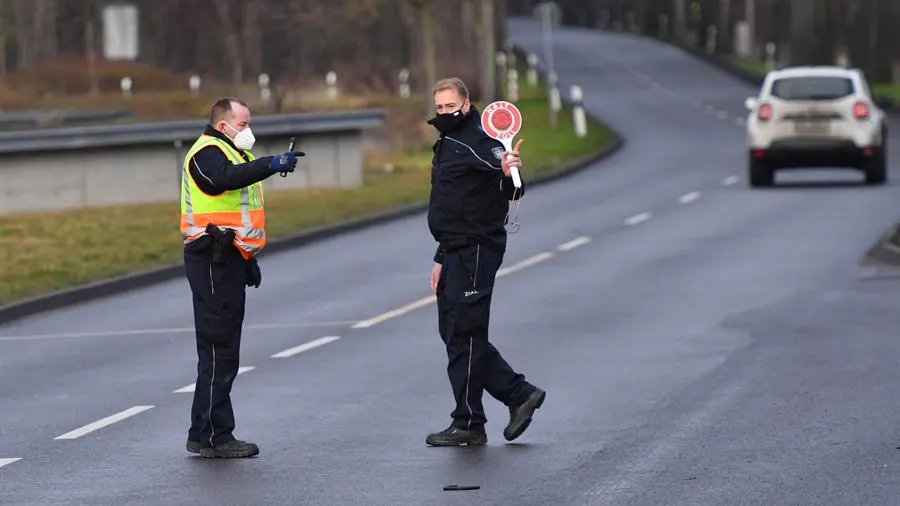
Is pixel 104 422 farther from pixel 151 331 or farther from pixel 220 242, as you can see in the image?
pixel 151 331

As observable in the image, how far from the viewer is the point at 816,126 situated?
3162 centimetres

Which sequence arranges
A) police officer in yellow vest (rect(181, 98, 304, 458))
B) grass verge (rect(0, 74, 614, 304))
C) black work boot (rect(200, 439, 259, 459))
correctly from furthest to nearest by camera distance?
1. grass verge (rect(0, 74, 614, 304))
2. police officer in yellow vest (rect(181, 98, 304, 458))
3. black work boot (rect(200, 439, 259, 459))

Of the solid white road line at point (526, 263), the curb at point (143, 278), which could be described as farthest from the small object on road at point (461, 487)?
the solid white road line at point (526, 263)

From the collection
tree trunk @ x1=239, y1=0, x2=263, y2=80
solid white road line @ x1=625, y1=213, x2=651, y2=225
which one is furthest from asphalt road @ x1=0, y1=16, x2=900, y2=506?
tree trunk @ x1=239, y1=0, x2=263, y2=80

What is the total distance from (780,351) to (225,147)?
4918 mm

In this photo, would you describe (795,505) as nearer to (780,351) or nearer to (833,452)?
(833,452)

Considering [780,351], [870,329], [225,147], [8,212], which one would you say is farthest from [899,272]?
[8,212]

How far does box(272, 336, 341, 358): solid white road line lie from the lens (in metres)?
15.2

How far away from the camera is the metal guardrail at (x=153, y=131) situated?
29.7 m

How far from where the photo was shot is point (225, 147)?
1098 cm

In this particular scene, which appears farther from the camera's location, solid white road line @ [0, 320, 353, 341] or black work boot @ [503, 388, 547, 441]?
solid white road line @ [0, 320, 353, 341]

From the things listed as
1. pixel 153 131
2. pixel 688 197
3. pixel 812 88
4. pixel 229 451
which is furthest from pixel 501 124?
pixel 812 88

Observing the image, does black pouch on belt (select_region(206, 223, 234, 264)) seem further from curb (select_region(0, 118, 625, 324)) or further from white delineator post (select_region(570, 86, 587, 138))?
white delineator post (select_region(570, 86, 587, 138))

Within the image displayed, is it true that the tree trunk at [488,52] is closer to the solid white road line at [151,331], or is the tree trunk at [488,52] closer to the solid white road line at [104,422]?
the solid white road line at [151,331]
